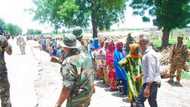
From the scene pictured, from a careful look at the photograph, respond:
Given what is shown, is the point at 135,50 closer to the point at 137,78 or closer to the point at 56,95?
the point at 137,78

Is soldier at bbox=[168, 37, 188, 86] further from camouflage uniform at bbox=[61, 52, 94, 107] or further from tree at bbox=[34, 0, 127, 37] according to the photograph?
tree at bbox=[34, 0, 127, 37]

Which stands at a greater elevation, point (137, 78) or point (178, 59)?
point (137, 78)

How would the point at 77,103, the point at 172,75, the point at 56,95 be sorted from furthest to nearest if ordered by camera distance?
1. the point at 172,75
2. the point at 56,95
3. the point at 77,103

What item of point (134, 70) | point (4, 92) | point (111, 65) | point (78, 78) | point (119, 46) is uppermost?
point (78, 78)

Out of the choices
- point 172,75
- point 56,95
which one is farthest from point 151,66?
point 172,75

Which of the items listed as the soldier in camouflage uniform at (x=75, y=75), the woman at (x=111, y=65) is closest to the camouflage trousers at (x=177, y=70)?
the woman at (x=111, y=65)

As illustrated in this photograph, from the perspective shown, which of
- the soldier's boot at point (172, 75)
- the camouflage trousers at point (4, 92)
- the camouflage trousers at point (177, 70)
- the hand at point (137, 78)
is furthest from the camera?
the soldier's boot at point (172, 75)

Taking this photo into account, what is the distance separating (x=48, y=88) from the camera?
53.5 ft

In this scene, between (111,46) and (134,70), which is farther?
(111,46)

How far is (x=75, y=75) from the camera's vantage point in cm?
616

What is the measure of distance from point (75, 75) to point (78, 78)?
2.8 inches

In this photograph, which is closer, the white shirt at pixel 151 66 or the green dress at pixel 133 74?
the white shirt at pixel 151 66

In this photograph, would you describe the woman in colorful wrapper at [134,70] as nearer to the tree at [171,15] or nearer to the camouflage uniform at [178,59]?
the camouflage uniform at [178,59]

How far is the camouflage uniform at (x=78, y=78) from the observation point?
614 centimetres
